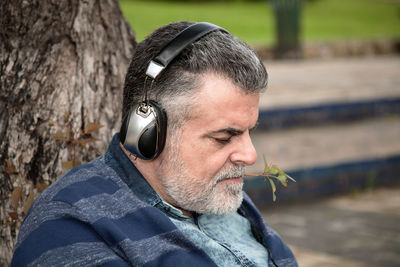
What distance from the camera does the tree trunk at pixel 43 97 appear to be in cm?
213

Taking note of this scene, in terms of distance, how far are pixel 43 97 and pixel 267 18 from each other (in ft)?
47.7

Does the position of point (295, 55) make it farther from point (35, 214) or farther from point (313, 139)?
point (35, 214)

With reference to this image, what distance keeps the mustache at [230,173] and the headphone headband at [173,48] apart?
35 cm

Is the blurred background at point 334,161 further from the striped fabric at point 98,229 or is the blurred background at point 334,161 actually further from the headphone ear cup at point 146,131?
the striped fabric at point 98,229

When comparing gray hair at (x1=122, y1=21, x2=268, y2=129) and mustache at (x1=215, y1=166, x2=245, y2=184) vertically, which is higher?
gray hair at (x1=122, y1=21, x2=268, y2=129)

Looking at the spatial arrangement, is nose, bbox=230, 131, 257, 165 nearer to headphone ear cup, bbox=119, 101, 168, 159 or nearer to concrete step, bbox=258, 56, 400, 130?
headphone ear cup, bbox=119, 101, 168, 159

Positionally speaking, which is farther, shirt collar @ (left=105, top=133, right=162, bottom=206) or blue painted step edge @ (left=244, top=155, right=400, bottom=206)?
blue painted step edge @ (left=244, top=155, right=400, bottom=206)

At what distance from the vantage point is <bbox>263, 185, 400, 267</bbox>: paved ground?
157 inches

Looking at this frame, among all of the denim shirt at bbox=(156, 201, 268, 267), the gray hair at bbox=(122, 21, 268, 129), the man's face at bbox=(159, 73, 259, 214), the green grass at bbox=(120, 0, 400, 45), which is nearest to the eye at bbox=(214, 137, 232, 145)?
the man's face at bbox=(159, 73, 259, 214)

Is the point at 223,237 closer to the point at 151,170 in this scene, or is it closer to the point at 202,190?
the point at 202,190

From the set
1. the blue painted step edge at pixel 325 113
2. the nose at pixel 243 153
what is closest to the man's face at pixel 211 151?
the nose at pixel 243 153

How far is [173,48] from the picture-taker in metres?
1.68

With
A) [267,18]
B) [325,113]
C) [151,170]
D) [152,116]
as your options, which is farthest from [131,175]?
[267,18]

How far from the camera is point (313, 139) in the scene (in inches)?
231
